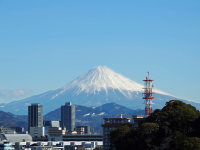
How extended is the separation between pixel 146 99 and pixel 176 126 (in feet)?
164

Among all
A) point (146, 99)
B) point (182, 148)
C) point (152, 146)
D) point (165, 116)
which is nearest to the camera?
point (182, 148)

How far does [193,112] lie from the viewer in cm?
11400

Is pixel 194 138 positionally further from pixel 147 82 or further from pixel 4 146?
pixel 4 146

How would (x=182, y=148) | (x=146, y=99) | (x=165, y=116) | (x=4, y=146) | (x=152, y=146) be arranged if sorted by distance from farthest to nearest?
(x=4, y=146) < (x=146, y=99) < (x=165, y=116) < (x=152, y=146) < (x=182, y=148)

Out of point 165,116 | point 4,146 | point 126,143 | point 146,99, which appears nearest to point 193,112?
point 165,116

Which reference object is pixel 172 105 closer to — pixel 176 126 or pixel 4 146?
pixel 176 126

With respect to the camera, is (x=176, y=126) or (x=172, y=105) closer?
(x=176, y=126)

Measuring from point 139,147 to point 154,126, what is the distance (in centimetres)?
383

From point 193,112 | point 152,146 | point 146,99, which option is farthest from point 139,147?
point 146,99

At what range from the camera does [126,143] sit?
111875mm

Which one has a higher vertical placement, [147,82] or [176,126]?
[147,82]

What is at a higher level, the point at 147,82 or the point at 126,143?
the point at 147,82

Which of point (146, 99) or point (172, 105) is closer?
point (172, 105)

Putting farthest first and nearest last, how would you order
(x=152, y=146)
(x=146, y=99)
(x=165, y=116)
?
1. (x=146, y=99)
2. (x=165, y=116)
3. (x=152, y=146)
